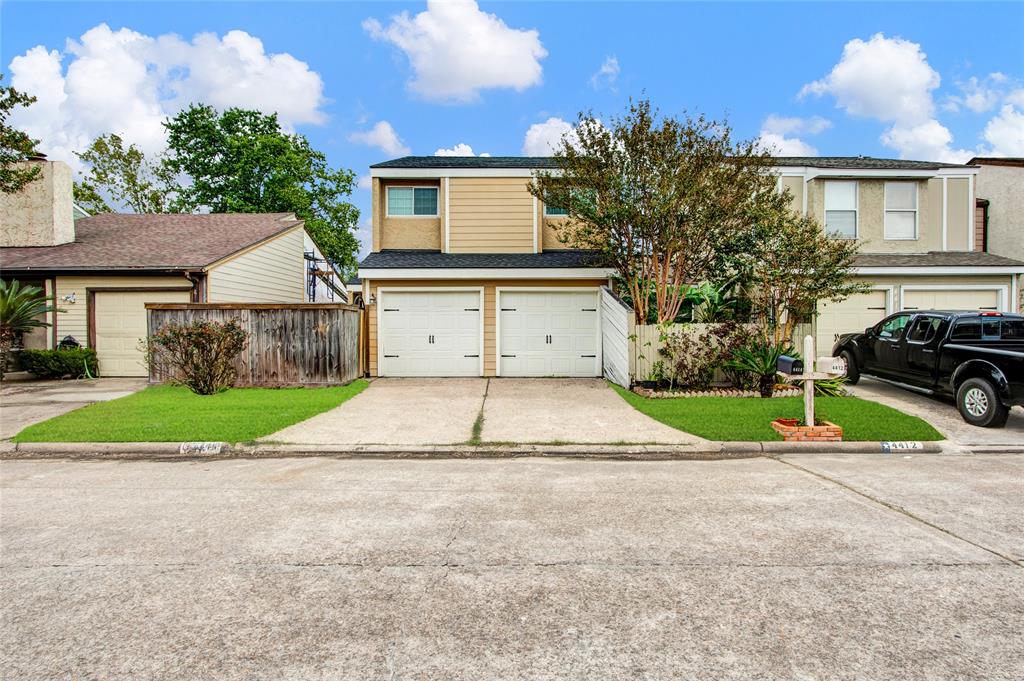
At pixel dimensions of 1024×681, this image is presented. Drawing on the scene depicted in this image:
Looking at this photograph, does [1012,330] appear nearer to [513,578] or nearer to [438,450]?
[438,450]

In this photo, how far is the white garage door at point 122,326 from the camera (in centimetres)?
1530

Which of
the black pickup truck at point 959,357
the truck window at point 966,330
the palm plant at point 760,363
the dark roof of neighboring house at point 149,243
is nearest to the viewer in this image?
the black pickup truck at point 959,357

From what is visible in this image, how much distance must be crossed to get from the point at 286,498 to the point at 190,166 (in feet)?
120

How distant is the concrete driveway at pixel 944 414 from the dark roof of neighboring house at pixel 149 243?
1630 centimetres

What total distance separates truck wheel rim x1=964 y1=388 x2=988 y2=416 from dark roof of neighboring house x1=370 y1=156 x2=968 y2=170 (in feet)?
29.6

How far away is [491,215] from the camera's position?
16000 mm

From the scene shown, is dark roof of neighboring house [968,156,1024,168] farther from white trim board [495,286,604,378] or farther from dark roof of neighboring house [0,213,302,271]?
dark roof of neighboring house [0,213,302,271]

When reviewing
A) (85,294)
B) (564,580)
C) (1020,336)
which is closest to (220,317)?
(85,294)

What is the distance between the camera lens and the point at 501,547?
413 cm

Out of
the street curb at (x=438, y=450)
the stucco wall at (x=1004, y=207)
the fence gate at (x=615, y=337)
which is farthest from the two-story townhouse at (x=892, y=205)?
the street curb at (x=438, y=450)

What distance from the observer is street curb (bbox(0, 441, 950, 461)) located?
24.5 ft

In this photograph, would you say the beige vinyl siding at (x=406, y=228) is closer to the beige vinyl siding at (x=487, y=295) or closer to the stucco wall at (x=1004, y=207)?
the beige vinyl siding at (x=487, y=295)

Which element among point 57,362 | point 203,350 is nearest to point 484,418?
point 203,350

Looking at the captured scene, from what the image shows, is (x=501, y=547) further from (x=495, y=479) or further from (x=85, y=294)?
(x=85, y=294)
